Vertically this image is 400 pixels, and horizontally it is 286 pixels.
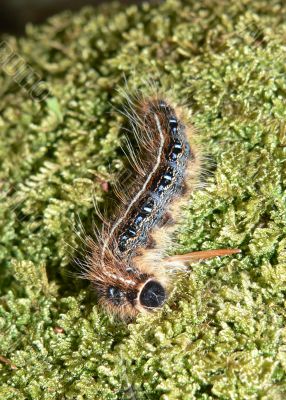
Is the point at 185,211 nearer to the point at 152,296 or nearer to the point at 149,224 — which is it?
the point at 149,224

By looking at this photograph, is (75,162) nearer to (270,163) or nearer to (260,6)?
(270,163)

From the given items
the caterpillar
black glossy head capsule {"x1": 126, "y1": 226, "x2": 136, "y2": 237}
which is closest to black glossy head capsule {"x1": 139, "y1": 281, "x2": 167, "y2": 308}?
the caterpillar

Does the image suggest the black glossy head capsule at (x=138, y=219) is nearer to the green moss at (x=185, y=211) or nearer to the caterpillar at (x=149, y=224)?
the caterpillar at (x=149, y=224)

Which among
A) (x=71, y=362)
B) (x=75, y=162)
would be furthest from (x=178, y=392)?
(x=75, y=162)

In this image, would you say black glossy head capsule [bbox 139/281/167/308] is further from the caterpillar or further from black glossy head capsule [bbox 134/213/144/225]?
black glossy head capsule [bbox 134/213/144/225]

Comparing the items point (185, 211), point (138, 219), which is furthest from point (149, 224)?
point (185, 211)

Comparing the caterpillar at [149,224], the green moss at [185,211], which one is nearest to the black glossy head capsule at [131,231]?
the caterpillar at [149,224]
